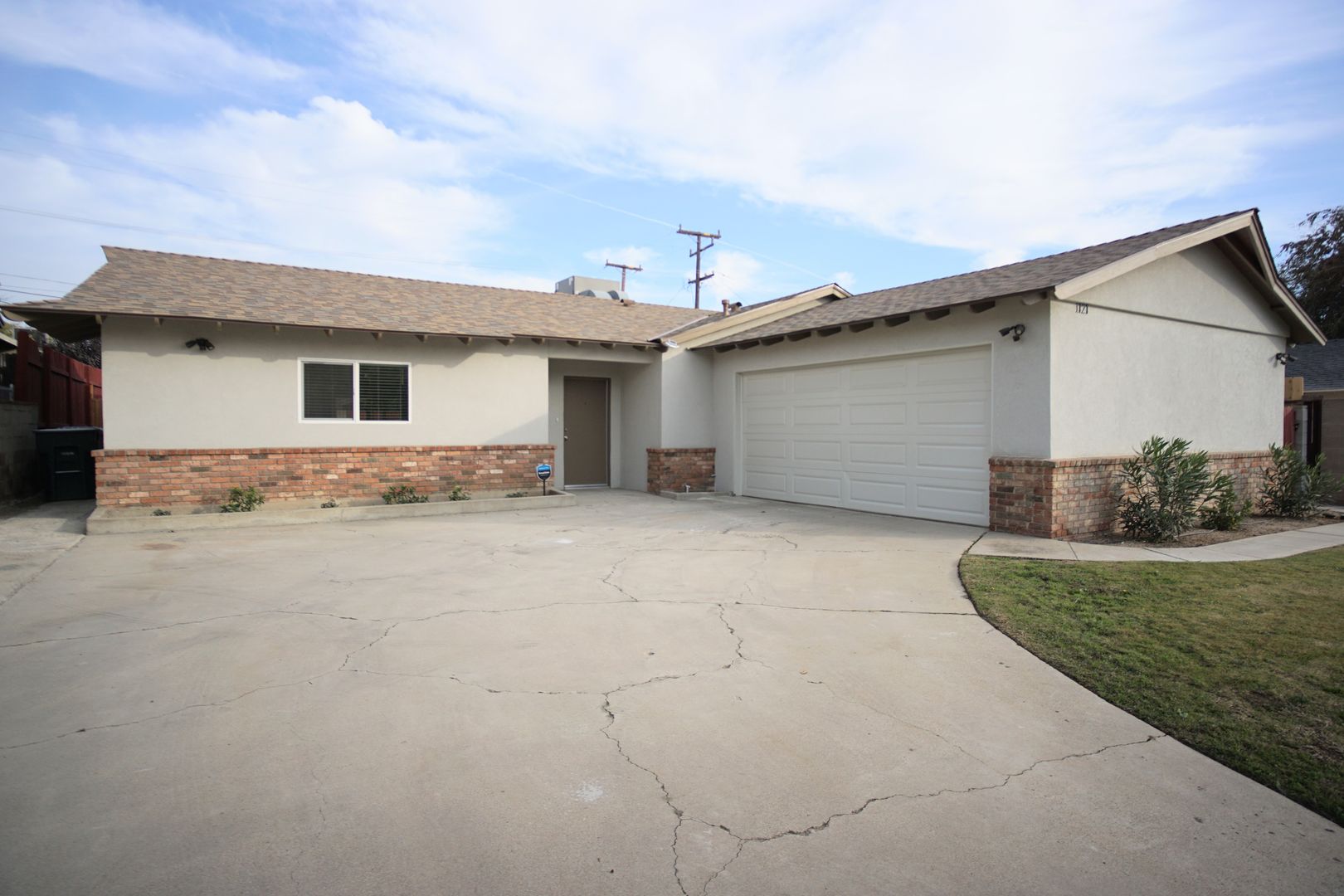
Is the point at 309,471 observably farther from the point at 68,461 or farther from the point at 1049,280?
the point at 1049,280

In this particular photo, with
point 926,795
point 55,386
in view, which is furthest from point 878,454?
point 55,386

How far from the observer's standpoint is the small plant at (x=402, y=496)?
12391 mm

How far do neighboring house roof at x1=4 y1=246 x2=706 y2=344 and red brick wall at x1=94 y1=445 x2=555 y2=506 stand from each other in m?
2.15

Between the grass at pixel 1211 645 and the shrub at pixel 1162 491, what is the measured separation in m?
1.49

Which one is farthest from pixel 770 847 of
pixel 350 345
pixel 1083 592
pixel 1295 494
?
pixel 1295 494

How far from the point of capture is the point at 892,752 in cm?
349

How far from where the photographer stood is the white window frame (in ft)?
39.5

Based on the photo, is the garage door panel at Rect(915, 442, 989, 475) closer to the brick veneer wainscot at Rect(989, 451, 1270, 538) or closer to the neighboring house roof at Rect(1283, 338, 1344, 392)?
the brick veneer wainscot at Rect(989, 451, 1270, 538)

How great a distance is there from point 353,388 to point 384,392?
0.50 m

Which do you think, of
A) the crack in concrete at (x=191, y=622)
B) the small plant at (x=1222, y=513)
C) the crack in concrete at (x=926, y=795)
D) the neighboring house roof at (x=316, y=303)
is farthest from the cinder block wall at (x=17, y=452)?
A: the small plant at (x=1222, y=513)

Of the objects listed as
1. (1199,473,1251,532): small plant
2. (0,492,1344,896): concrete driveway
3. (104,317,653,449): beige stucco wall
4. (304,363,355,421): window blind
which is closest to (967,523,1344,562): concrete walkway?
(1199,473,1251,532): small plant

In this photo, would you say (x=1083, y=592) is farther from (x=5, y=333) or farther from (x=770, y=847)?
(x=5, y=333)

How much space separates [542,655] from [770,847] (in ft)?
8.09

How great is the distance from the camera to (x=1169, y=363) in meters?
11.1
